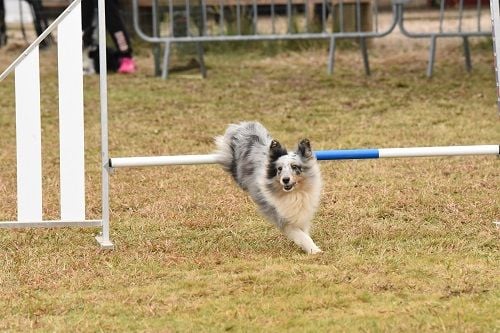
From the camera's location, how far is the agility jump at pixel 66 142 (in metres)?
5.37

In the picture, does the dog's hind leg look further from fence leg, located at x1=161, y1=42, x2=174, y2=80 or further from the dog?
fence leg, located at x1=161, y1=42, x2=174, y2=80

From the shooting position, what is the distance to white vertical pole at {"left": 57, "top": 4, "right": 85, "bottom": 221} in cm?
537

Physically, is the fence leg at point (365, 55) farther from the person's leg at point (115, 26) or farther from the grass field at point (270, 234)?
the person's leg at point (115, 26)

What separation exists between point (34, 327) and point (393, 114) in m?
5.81

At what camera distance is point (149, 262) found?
16.8ft

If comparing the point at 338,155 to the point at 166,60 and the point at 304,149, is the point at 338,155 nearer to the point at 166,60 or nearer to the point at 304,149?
the point at 304,149

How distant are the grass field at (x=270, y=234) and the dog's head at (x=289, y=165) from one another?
335 mm

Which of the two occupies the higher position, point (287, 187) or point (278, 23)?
point (278, 23)

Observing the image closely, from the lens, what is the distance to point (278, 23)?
1431 centimetres

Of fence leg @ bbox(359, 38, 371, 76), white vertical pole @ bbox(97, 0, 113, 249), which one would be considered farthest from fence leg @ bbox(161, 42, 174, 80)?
white vertical pole @ bbox(97, 0, 113, 249)

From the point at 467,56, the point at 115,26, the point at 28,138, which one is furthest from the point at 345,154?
the point at 115,26

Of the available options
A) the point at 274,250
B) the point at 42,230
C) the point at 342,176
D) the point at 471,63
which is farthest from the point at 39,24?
the point at 274,250

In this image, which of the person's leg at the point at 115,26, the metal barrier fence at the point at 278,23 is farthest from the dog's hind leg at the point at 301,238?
→ the person's leg at the point at 115,26

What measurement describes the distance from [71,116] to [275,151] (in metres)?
0.98
